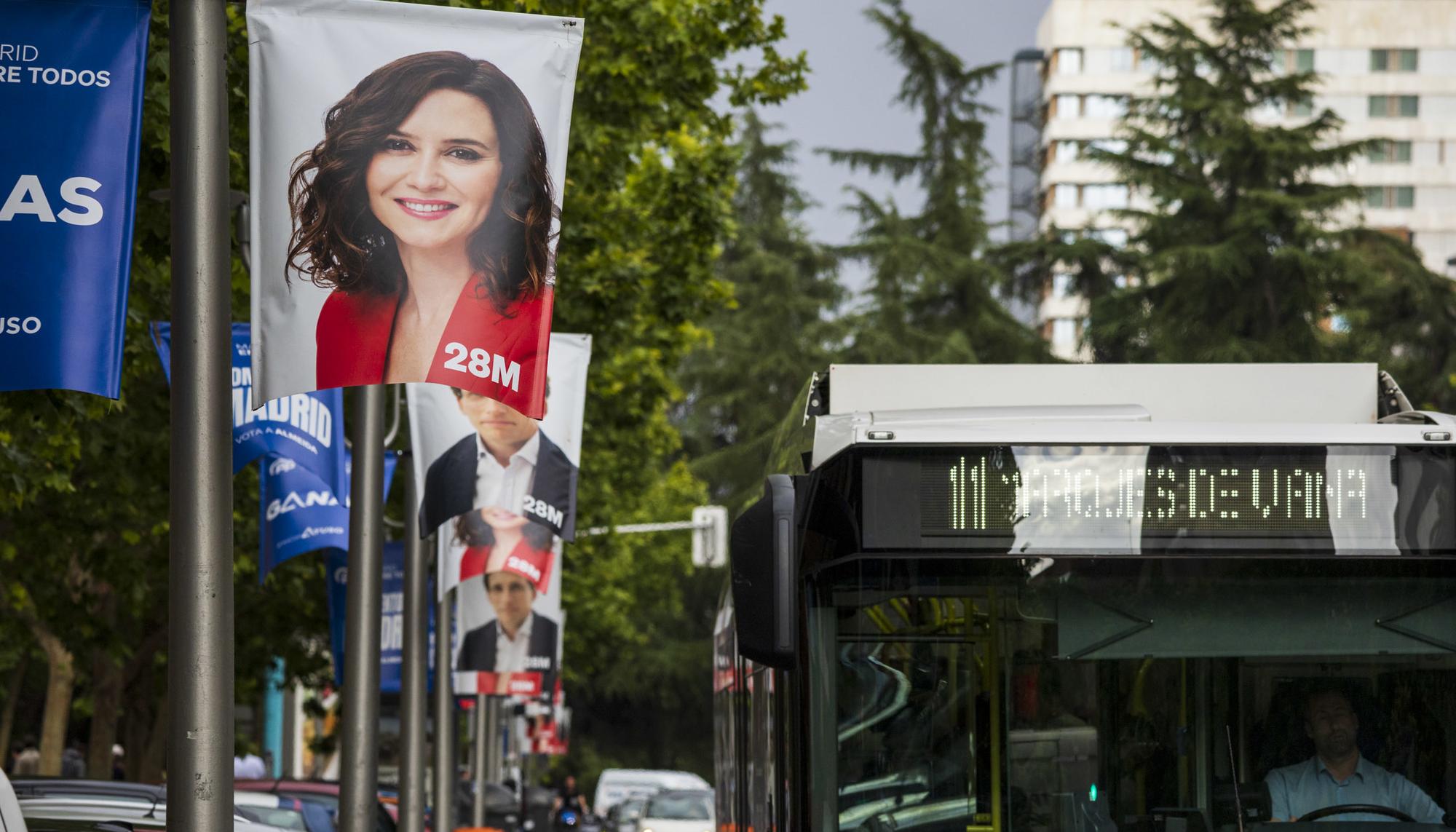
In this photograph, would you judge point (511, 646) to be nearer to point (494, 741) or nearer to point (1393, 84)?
point (494, 741)

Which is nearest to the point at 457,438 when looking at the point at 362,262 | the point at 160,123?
the point at 160,123

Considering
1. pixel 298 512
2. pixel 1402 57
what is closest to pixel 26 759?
pixel 298 512

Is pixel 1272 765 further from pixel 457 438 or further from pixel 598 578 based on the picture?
pixel 598 578

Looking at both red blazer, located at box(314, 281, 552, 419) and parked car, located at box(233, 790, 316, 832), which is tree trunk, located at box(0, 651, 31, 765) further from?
red blazer, located at box(314, 281, 552, 419)

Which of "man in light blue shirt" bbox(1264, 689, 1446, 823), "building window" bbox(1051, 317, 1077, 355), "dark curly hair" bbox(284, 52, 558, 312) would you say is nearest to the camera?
"man in light blue shirt" bbox(1264, 689, 1446, 823)

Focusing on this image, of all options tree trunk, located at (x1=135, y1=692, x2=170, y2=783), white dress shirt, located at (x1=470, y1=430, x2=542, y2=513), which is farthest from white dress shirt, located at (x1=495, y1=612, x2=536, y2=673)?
tree trunk, located at (x1=135, y1=692, x2=170, y2=783)

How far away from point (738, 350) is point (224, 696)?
47.0 m

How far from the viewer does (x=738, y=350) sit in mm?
52969

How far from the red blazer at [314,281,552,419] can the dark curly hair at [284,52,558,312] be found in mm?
50

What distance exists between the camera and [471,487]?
44.6 ft

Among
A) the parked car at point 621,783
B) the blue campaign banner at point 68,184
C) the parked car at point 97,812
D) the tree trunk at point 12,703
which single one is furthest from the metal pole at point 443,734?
A: the parked car at point 621,783

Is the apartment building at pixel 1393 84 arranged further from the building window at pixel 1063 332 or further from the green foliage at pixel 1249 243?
the green foliage at pixel 1249 243

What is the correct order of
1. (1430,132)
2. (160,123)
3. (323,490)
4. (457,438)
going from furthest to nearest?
(1430,132) < (457,438) < (323,490) < (160,123)

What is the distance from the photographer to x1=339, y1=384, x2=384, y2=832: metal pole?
12234 millimetres
